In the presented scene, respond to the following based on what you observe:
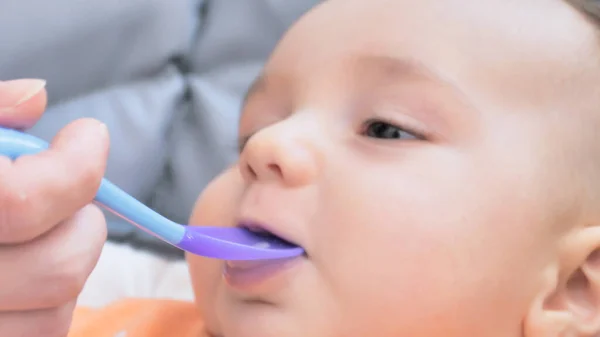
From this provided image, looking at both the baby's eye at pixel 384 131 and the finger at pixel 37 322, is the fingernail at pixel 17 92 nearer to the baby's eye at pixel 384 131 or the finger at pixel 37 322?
the finger at pixel 37 322

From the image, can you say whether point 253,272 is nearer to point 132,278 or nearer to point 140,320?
point 140,320

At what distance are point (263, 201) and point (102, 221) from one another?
0.16 m

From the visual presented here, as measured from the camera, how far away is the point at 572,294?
0.67 metres

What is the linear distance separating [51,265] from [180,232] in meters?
0.13

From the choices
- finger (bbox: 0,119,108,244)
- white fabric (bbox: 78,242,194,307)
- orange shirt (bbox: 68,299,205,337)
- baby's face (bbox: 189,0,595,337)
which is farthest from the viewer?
white fabric (bbox: 78,242,194,307)

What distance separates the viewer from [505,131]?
25.0 inches

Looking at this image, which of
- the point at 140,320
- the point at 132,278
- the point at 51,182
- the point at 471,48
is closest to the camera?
the point at 51,182

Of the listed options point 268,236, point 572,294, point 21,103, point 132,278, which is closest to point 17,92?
point 21,103

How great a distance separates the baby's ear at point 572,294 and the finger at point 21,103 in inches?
18.0

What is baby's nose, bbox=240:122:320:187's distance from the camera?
59 centimetres

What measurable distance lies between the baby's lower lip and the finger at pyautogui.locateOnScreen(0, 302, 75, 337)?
180mm

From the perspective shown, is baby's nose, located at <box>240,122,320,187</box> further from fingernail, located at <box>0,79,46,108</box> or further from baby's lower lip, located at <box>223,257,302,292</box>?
fingernail, located at <box>0,79,46,108</box>

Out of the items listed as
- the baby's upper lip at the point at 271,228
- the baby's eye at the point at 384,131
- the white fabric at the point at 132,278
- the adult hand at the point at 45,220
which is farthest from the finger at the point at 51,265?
the white fabric at the point at 132,278

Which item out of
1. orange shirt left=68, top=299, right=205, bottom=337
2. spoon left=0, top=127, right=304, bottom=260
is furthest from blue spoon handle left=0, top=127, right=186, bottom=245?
orange shirt left=68, top=299, right=205, bottom=337
